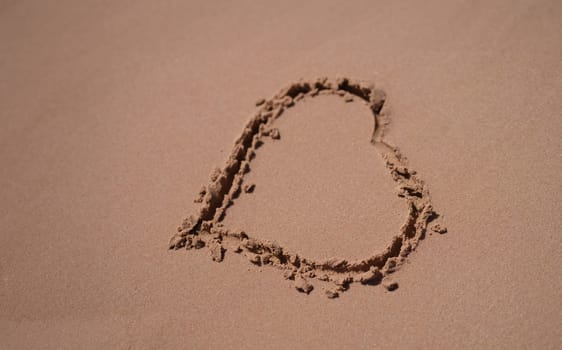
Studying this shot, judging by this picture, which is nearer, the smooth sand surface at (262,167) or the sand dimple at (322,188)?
the smooth sand surface at (262,167)

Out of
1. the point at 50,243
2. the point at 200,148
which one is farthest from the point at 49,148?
the point at 200,148

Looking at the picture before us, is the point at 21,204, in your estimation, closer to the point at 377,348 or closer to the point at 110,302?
the point at 110,302

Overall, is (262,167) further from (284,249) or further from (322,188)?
(284,249)

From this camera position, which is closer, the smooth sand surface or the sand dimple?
the smooth sand surface
